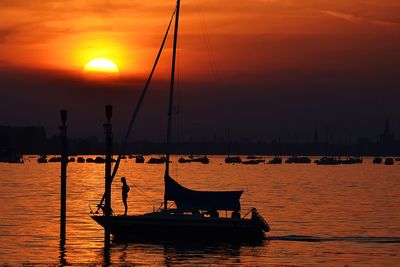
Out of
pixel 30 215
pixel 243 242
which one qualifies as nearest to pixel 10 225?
pixel 30 215

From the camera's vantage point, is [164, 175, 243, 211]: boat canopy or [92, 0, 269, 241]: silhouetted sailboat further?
[164, 175, 243, 211]: boat canopy

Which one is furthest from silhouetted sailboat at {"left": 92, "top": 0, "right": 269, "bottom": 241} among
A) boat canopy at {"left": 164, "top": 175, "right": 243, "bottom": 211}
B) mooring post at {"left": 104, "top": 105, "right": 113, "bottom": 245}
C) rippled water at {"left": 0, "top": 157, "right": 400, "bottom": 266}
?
mooring post at {"left": 104, "top": 105, "right": 113, "bottom": 245}

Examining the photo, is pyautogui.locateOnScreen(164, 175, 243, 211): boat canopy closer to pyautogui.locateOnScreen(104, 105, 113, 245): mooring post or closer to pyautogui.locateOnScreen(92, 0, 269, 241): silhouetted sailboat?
pyautogui.locateOnScreen(92, 0, 269, 241): silhouetted sailboat

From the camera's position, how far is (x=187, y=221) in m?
58.2

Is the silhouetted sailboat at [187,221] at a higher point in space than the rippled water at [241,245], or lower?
higher

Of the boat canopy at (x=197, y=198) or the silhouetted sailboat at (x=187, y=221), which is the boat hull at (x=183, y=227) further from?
the boat canopy at (x=197, y=198)

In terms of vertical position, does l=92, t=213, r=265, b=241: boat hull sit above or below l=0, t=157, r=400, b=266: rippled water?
above

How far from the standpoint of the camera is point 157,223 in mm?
58438

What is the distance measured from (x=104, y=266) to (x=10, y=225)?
26500 mm

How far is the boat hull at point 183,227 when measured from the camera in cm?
5812

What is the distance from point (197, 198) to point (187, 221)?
1.56 metres

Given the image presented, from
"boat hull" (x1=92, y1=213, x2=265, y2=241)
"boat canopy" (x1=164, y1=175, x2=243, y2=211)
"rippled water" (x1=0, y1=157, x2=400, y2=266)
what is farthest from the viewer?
"boat canopy" (x1=164, y1=175, x2=243, y2=211)

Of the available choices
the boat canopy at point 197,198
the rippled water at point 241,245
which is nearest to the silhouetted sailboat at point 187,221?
the boat canopy at point 197,198

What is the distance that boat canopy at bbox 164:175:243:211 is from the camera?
58.5m
